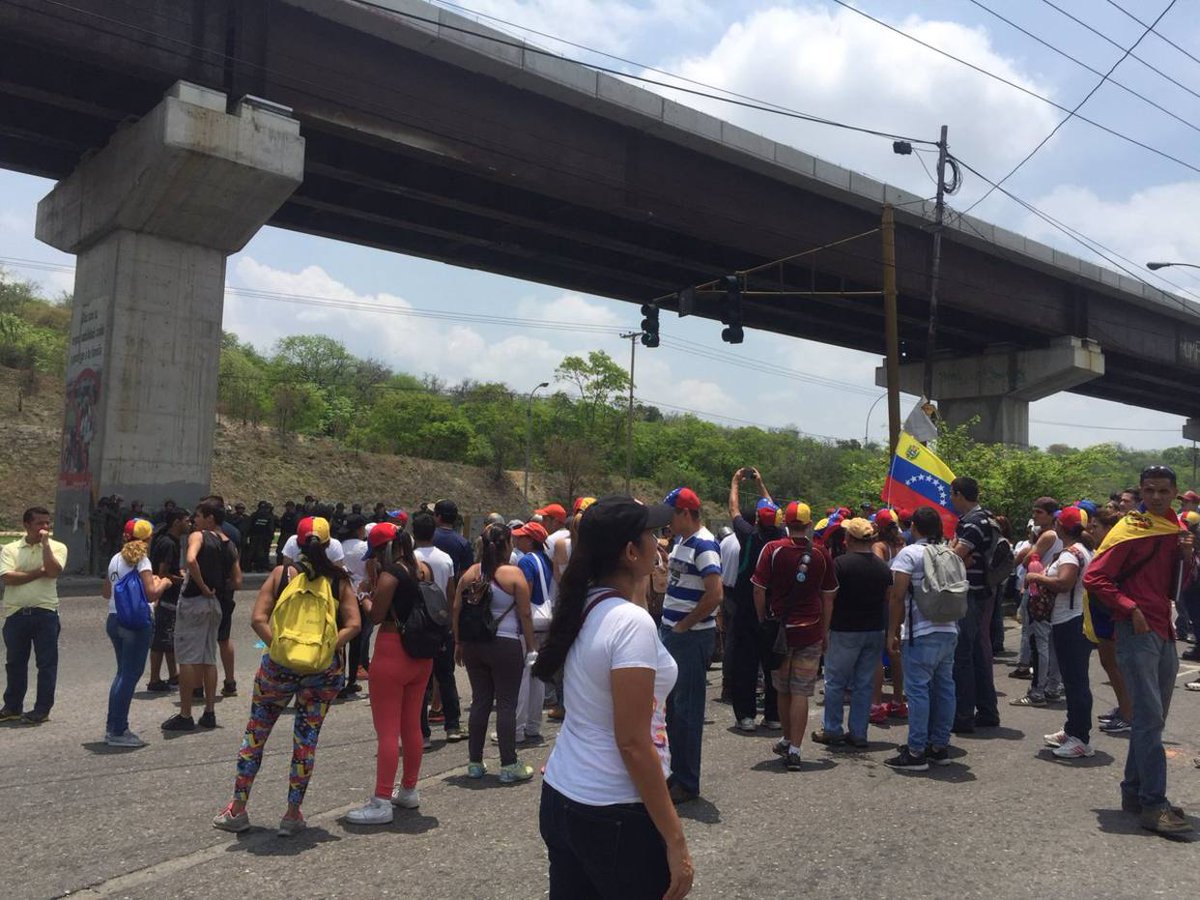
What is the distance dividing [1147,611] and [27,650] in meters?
7.96

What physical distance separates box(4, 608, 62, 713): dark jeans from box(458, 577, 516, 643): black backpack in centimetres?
364

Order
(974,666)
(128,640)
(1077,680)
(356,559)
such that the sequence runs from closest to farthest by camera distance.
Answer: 1. (1077,680)
2. (128,640)
3. (974,666)
4. (356,559)

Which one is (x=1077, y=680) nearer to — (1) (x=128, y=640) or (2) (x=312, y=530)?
(2) (x=312, y=530)

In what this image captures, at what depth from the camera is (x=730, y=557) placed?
316 inches

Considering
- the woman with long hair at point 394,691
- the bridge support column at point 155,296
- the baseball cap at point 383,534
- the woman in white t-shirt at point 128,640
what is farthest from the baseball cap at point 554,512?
the bridge support column at point 155,296

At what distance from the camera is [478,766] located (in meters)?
6.30

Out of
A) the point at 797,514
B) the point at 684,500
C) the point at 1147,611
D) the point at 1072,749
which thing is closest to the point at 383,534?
the point at 684,500

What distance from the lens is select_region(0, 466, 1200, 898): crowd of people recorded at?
261 cm

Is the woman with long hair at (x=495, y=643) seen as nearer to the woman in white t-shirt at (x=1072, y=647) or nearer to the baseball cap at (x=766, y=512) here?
the baseball cap at (x=766, y=512)

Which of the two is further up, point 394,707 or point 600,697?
point 600,697

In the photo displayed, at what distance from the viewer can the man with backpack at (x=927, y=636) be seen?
659 cm

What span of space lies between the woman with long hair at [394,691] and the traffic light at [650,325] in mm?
14281

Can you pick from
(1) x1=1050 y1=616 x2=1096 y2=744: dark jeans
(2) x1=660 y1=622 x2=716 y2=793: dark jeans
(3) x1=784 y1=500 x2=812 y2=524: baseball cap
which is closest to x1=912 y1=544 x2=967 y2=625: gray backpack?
(3) x1=784 y1=500 x2=812 y2=524: baseball cap

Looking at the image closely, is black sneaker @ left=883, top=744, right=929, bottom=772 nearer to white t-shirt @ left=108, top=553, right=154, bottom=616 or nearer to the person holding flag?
the person holding flag
